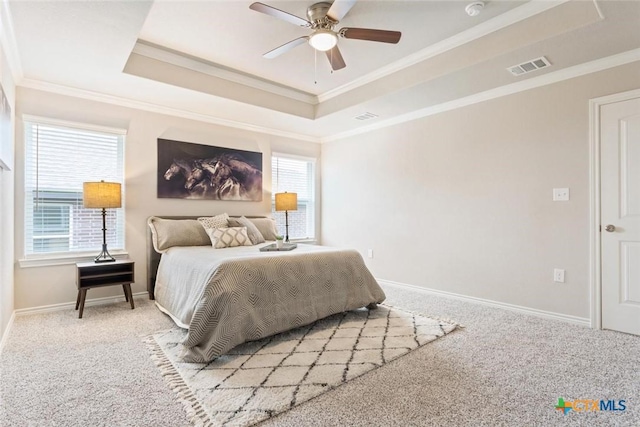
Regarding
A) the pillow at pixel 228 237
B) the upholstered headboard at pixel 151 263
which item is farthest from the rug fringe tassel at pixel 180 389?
the upholstered headboard at pixel 151 263

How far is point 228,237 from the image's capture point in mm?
3740

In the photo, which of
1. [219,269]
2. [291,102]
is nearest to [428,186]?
[291,102]

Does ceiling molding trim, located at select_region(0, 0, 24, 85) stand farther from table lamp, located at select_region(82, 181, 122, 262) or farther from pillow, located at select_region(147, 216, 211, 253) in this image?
pillow, located at select_region(147, 216, 211, 253)

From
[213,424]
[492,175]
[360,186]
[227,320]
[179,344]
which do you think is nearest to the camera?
[213,424]

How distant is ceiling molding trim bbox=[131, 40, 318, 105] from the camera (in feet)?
→ 10.6

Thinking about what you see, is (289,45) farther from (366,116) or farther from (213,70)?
(366,116)

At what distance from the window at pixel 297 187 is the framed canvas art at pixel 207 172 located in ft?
1.19

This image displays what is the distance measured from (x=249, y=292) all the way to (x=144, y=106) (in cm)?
289

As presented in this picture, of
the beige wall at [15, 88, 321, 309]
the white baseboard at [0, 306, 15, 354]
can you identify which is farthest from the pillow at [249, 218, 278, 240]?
the white baseboard at [0, 306, 15, 354]

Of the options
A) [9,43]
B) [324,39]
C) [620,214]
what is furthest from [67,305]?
[620,214]

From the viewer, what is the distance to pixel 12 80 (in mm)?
2959

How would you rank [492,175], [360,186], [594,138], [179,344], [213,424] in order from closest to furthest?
1. [213,424]
2. [179,344]
3. [594,138]
4. [492,175]
5. [360,186]

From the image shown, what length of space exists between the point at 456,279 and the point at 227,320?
2.79 m

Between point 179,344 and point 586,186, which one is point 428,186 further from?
point 179,344
